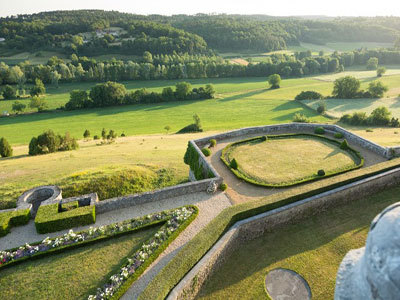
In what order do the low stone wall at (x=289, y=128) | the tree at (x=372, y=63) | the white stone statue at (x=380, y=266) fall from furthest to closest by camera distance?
the tree at (x=372, y=63)
the low stone wall at (x=289, y=128)
the white stone statue at (x=380, y=266)

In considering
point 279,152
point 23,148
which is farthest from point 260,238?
point 23,148

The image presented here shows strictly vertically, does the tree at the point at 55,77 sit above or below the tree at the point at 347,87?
above

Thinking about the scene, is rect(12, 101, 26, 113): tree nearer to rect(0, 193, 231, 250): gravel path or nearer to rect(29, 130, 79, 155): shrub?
rect(29, 130, 79, 155): shrub

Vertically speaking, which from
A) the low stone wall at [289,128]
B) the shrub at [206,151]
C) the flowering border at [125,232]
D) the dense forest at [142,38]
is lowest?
the flowering border at [125,232]

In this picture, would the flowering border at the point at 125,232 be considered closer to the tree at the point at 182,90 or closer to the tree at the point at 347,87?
the tree at the point at 182,90

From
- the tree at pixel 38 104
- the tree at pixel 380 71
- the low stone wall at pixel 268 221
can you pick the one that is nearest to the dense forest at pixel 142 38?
the tree at pixel 380 71

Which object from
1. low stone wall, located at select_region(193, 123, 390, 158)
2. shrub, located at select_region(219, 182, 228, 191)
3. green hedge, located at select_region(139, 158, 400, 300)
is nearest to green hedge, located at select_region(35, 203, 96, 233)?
green hedge, located at select_region(139, 158, 400, 300)
